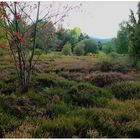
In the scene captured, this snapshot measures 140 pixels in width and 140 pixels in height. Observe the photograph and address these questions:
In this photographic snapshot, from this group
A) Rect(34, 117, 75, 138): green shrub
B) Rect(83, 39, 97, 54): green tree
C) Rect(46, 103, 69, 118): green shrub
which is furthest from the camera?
Rect(83, 39, 97, 54): green tree

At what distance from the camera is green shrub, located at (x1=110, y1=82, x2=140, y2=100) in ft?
38.7

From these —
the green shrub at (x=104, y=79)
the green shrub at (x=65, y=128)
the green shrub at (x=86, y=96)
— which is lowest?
the green shrub at (x=65, y=128)

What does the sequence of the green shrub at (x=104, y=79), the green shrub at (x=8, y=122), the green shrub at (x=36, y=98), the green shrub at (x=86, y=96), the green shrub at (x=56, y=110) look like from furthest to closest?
the green shrub at (x=104, y=79), the green shrub at (x=86, y=96), the green shrub at (x=36, y=98), the green shrub at (x=56, y=110), the green shrub at (x=8, y=122)

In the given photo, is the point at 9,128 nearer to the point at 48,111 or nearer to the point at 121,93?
the point at 48,111

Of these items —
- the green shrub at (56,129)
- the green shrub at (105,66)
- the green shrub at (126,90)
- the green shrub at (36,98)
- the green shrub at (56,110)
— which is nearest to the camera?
the green shrub at (56,129)

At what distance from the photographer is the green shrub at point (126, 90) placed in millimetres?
11782

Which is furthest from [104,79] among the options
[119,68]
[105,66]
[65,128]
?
[65,128]

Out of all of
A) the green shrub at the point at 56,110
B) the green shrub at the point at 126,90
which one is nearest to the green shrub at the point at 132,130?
the green shrub at the point at 56,110

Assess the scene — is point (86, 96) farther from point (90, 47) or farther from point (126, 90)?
point (90, 47)

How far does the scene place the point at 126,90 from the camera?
1227 centimetres

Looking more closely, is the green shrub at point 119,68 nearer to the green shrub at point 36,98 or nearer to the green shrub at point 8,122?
the green shrub at point 36,98

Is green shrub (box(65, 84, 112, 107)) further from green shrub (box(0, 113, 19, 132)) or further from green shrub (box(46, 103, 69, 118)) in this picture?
green shrub (box(0, 113, 19, 132))

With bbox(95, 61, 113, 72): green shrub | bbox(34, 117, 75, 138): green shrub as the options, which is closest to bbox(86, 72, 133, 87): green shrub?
bbox(95, 61, 113, 72): green shrub

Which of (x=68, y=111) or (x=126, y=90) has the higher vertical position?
(x=126, y=90)
